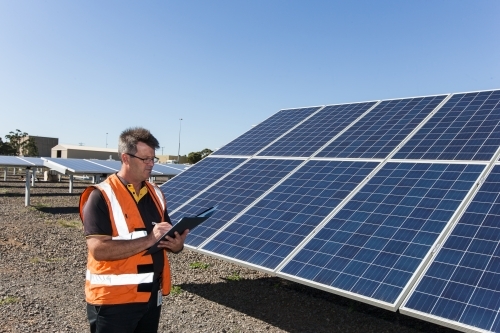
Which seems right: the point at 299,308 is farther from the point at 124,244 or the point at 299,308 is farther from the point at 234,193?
the point at 124,244

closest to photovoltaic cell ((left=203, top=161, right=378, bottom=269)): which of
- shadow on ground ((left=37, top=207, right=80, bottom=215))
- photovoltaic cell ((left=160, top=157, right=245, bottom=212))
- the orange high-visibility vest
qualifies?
photovoltaic cell ((left=160, top=157, right=245, bottom=212))

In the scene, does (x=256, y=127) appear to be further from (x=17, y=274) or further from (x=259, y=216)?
(x=17, y=274)

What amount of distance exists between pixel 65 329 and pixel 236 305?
324 centimetres

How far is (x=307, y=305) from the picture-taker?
892cm

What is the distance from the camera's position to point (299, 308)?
28.7 feet

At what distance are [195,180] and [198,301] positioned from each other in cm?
368

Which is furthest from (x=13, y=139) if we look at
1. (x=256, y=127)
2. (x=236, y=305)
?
(x=236, y=305)

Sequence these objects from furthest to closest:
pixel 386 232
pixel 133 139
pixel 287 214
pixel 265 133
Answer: pixel 265 133 < pixel 287 214 < pixel 386 232 < pixel 133 139

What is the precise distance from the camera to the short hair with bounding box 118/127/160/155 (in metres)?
4.04

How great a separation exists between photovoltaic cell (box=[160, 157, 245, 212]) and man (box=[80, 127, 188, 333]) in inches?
235

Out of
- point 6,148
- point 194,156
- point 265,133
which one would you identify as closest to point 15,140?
point 6,148

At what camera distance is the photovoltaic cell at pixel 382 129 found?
1002cm

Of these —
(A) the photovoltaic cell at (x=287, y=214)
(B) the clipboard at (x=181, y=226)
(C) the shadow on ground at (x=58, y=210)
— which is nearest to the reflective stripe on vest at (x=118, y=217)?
(B) the clipboard at (x=181, y=226)

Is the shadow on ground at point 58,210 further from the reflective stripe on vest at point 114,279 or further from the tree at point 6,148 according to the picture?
the tree at point 6,148
